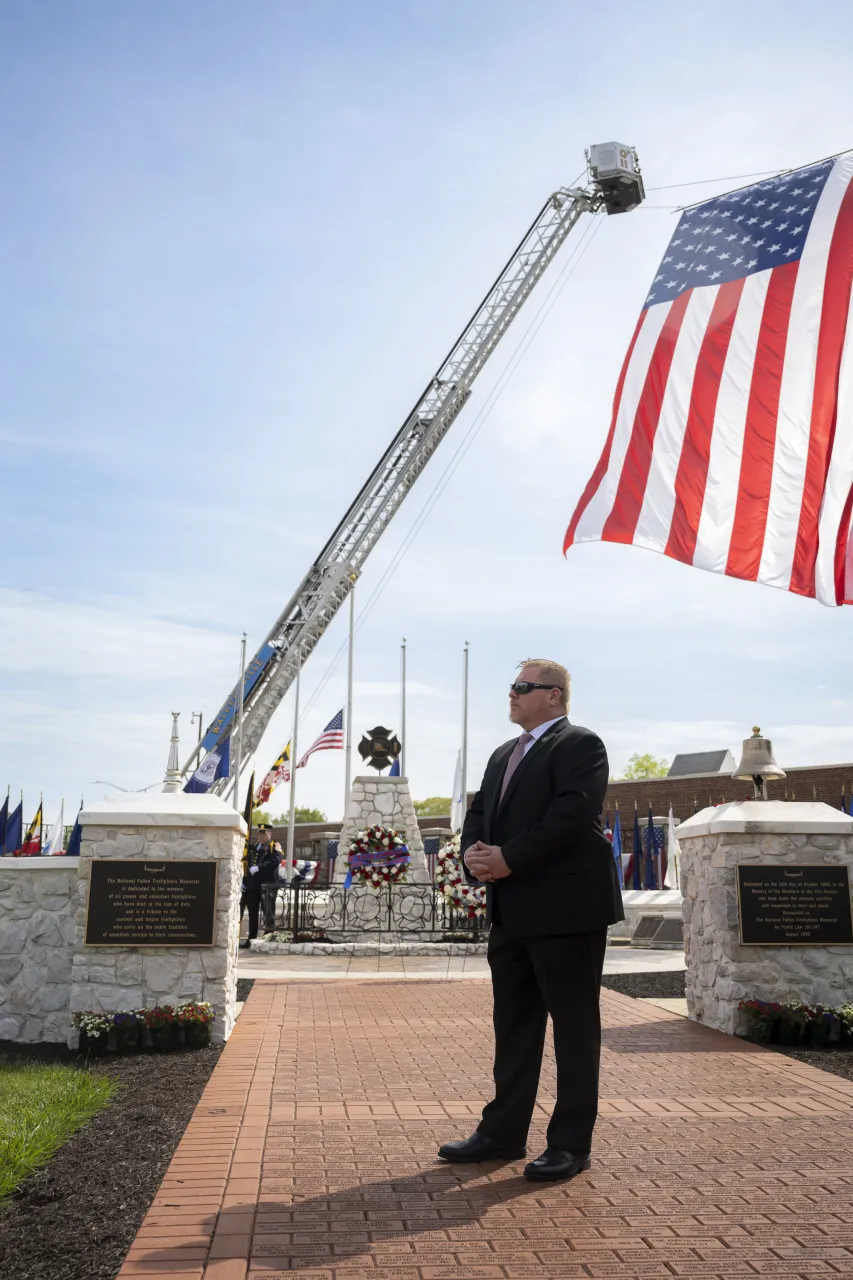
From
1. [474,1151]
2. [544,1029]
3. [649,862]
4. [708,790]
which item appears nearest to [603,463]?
[544,1029]

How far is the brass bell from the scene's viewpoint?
8.98 meters

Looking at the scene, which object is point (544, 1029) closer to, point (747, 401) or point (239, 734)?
point (747, 401)

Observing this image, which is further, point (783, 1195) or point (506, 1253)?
point (783, 1195)

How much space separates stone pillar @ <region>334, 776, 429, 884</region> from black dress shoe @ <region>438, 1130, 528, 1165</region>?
15678 millimetres

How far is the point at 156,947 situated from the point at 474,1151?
394cm

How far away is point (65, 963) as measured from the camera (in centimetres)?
798

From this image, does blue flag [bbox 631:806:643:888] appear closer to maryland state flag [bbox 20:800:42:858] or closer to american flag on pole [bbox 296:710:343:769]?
american flag on pole [bbox 296:710:343:769]

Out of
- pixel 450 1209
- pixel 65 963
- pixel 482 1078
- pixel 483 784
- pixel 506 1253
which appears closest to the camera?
pixel 506 1253

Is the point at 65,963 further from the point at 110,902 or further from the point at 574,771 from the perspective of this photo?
the point at 574,771

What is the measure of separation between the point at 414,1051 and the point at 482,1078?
106 cm

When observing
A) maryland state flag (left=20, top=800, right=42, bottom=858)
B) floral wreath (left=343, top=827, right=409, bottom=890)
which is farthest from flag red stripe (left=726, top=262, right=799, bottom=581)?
maryland state flag (left=20, top=800, right=42, bottom=858)

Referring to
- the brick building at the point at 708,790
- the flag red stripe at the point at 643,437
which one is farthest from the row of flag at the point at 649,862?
the flag red stripe at the point at 643,437

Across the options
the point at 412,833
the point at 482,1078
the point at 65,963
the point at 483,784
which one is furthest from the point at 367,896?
the point at 483,784

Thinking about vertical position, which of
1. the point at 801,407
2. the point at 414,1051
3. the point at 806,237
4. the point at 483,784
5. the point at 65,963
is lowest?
the point at 414,1051
